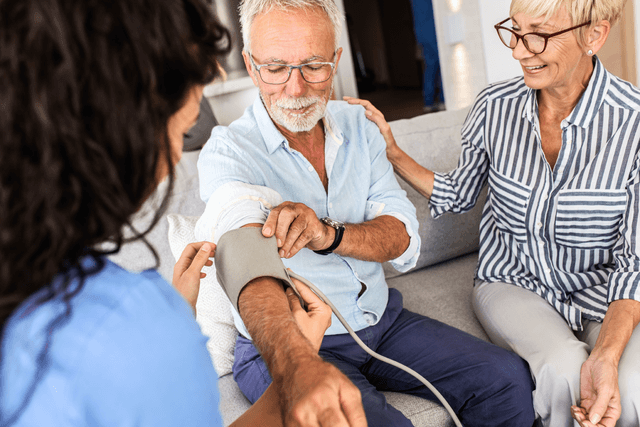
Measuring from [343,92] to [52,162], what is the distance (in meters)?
2.81

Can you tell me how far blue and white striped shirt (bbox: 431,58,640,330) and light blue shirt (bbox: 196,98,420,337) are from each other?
223 mm

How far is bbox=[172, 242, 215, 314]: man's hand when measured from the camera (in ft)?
2.79

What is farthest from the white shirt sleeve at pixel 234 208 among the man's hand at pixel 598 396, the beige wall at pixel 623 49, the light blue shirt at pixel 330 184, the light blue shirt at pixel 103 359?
the beige wall at pixel 623 49

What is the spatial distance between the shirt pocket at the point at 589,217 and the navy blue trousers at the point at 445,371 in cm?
32

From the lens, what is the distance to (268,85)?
3.83 ft

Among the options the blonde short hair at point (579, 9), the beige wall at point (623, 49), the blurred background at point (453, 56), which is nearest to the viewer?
the blonde short hair at point (579, 9)

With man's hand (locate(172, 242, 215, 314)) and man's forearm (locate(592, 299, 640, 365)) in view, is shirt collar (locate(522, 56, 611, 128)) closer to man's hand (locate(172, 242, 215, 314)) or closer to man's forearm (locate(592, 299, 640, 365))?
man's forearm (locate(592, 299, 640, 365))

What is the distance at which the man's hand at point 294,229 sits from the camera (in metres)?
0.91

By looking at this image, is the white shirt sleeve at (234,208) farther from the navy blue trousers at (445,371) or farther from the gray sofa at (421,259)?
the navy blue trousers at (445,371)

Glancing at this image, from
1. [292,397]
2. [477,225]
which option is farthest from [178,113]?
[477,225]

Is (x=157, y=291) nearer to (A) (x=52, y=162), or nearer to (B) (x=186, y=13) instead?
(A) (x=52, y=162)

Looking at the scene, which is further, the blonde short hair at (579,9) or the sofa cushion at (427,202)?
the sofa cushion at (427,202)

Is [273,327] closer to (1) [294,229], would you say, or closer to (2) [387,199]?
(1) [294,229]

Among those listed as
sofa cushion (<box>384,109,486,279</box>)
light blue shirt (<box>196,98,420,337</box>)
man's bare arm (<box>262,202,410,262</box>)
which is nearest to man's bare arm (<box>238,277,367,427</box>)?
man's bare arm (<box>262,202,410,262</box>)
